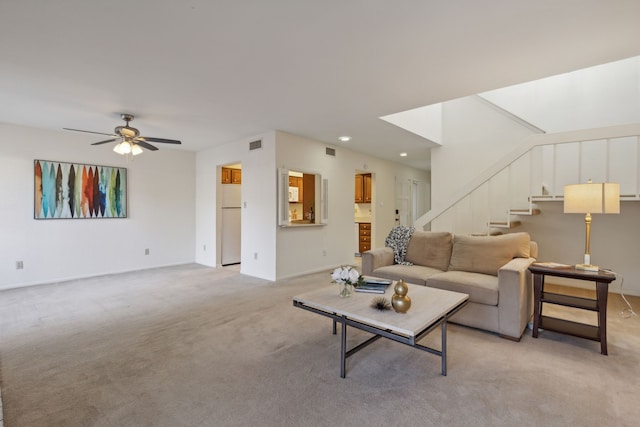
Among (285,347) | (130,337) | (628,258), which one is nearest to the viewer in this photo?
(285,347)

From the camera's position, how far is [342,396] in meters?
1.78

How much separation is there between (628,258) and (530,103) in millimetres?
2606

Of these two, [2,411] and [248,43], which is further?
[248,43]

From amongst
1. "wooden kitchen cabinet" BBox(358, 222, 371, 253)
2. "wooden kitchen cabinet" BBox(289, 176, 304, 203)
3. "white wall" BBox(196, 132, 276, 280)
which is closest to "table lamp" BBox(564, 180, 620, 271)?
"white wall" BBox(196, 132, 276, 280)

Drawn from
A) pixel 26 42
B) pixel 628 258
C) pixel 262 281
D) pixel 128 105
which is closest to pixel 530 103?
pixel 628 258

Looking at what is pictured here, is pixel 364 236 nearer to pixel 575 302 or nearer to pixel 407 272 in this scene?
pixel 407 272

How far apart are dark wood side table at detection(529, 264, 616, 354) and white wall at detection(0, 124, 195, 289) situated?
5848mm

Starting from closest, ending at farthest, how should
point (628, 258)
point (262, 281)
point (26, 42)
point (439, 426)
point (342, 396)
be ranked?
point (439, 426) < point (342, 396) < point (26, 42) < point (628, 258) < point (262, 281)

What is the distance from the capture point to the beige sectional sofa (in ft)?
8.21

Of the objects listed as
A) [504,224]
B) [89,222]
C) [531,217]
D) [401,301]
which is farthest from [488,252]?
[89,222]

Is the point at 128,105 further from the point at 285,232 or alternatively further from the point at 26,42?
the point at 285,232

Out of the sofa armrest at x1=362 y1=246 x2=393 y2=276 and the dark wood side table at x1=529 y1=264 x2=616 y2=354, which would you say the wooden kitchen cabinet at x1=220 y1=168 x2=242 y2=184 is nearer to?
the sofa armrest at x1=362 y1=246 x2=393 y2=276

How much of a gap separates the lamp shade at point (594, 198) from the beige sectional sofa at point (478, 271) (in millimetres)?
539

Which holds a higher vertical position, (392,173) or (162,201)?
(392,173)
